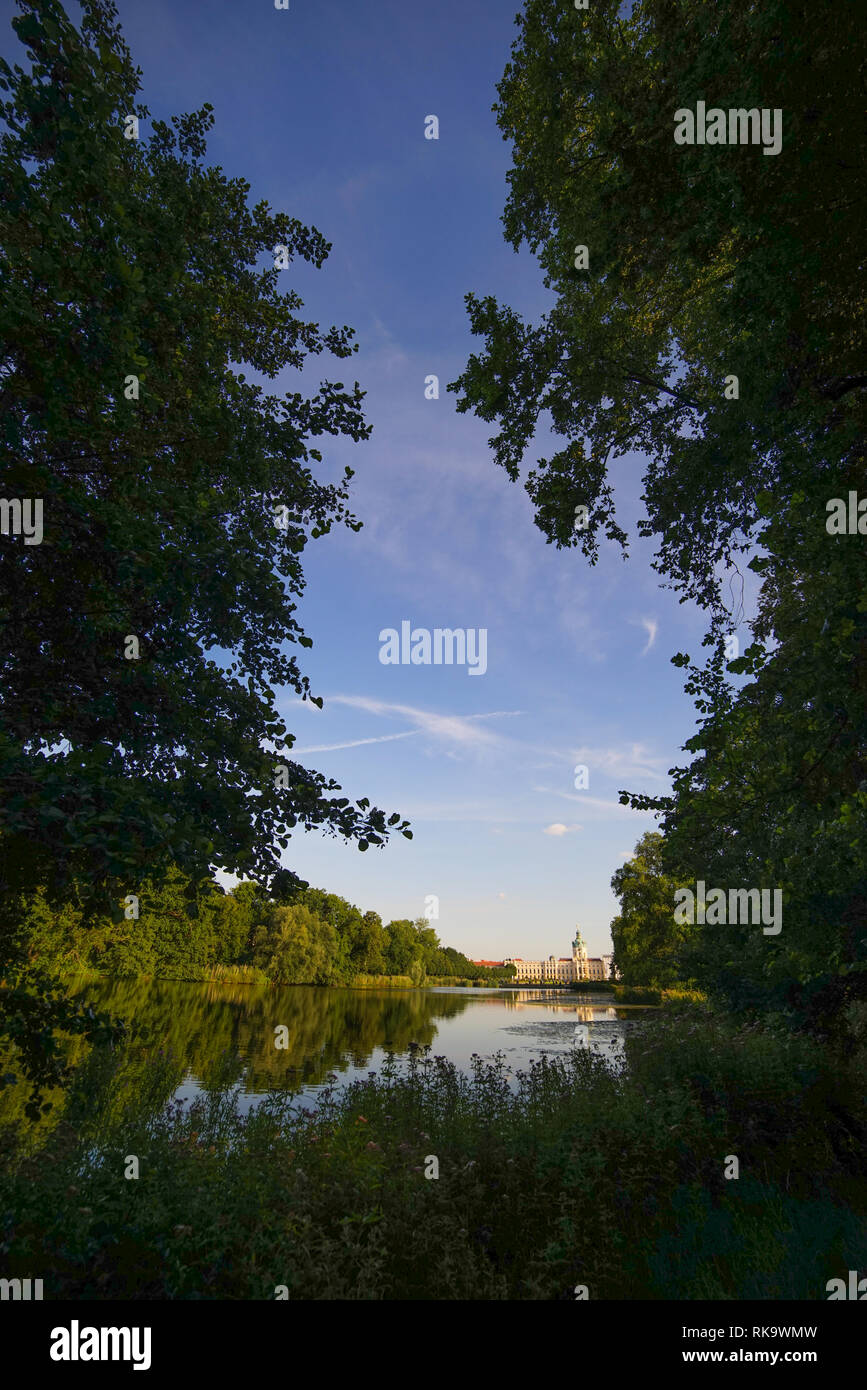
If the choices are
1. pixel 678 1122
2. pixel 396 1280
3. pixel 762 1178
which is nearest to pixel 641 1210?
pixel 678 1122

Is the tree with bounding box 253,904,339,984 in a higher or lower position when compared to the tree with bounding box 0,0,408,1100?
lower

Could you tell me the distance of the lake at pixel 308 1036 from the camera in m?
18.2

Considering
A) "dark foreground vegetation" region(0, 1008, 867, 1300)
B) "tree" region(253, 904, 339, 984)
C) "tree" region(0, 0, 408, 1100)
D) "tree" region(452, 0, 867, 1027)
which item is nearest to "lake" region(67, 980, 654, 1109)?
"dark foreground vegetation" region(0, 1008, 867, 1300)

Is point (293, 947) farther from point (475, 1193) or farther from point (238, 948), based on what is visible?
point (475, 1193)

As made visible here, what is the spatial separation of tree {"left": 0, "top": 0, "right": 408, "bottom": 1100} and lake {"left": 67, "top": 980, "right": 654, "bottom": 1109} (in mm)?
5854

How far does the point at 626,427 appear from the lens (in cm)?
1234

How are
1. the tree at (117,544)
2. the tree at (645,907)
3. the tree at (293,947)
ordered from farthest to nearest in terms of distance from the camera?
the tree at (293,947), the tree at (645,907), the tree at (117,544)

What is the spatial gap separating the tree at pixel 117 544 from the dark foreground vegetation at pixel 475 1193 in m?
1.96

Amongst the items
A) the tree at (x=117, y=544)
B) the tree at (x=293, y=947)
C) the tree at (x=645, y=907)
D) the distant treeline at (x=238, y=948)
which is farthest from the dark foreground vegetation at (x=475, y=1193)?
the tree at (x=293, y=947)

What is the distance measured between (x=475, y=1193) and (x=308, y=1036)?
2528 cm

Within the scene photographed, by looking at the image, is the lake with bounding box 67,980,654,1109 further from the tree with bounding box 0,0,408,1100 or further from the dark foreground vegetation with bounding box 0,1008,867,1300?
the tree with bounding box 0,0,408,1100

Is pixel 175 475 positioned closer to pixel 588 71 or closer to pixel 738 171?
pixel 738 171

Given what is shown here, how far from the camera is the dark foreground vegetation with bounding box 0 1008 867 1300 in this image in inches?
210

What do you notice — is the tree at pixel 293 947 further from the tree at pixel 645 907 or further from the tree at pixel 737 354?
the tree at pixel 737 354
